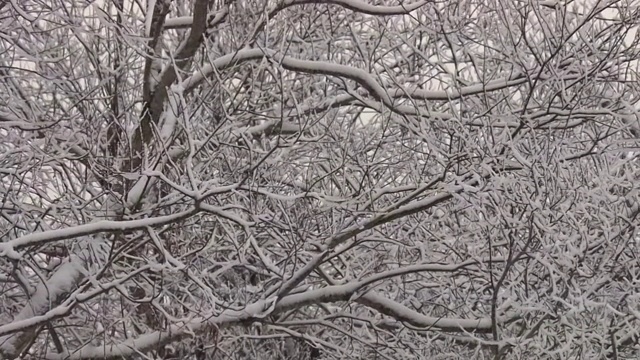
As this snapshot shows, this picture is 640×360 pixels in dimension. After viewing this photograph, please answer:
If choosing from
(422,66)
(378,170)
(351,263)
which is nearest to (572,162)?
(378,170)

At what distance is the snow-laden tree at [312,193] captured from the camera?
16.7ft

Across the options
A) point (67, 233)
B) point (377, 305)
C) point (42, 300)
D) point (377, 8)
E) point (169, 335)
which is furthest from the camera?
point (377, 305)

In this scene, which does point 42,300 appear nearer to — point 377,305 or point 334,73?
point 377,305

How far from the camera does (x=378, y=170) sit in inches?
248

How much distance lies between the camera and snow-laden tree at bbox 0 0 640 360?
16.7ft

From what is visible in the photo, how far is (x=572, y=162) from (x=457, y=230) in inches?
43.3

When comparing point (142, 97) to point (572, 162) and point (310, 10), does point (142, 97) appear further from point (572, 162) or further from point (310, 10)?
point (572, 162)

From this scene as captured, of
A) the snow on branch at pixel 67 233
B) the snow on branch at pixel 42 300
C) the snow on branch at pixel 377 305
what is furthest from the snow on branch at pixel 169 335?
the snow on branch at pixel 67 233

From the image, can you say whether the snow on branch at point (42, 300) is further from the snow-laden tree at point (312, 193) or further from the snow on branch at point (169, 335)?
the snow on branch at point (169, 335)

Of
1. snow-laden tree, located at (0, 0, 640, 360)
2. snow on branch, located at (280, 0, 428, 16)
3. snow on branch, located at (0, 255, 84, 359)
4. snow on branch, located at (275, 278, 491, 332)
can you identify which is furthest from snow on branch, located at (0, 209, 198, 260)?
snow on branch, located at (280, 0, 428, 16)

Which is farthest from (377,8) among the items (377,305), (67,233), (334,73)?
(67,233)

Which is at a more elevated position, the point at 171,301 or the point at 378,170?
the point at 378,170

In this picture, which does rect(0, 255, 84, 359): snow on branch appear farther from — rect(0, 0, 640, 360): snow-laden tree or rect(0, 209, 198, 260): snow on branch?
rect(0, 209, 198, 260): snow on branch

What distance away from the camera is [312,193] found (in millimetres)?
5262
